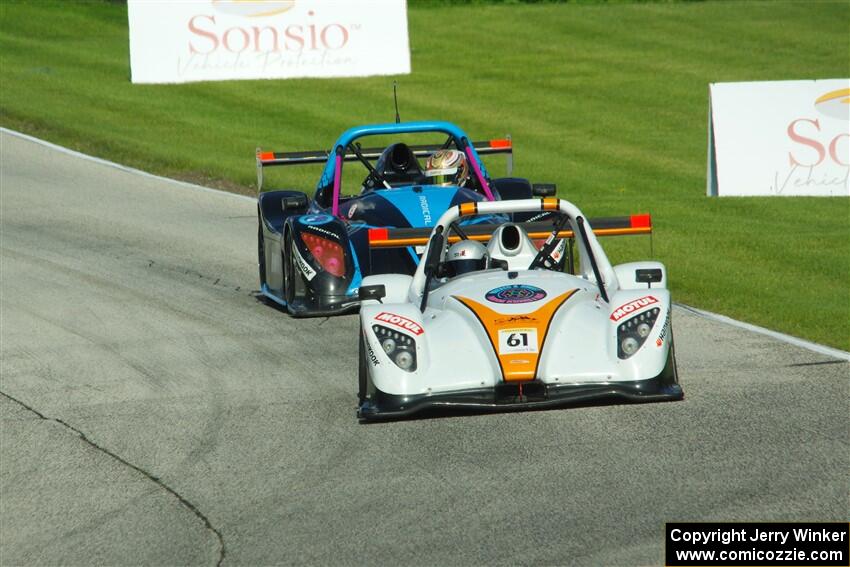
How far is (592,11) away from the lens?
35719mm

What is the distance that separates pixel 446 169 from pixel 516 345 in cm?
470

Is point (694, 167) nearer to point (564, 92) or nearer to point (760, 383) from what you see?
point (564, 92)

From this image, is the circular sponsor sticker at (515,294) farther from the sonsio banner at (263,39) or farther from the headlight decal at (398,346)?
the sonsio banner at (263,39)

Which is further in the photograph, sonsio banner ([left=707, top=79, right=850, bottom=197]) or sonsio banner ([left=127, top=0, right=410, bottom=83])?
sonsio banner ([left=127, top=0, right=410, bottom=83])

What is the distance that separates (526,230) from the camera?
1030cm

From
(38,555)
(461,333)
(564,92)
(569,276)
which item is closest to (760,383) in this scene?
(569,276)

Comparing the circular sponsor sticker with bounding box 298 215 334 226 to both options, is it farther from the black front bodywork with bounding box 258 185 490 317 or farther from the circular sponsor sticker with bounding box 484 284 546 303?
the circular sponsor sticker with bounding box 484 284 546 303

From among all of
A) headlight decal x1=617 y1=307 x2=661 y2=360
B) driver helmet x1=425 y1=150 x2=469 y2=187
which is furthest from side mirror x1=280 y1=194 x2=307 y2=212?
headlight decal x1=617 y1=307 x2=661 y2=360

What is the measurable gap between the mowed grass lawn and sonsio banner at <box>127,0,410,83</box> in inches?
21.9

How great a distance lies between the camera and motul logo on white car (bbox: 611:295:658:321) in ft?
26.3

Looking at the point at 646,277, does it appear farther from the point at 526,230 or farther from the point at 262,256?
the point at 262,256

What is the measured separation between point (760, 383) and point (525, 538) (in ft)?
10.5
